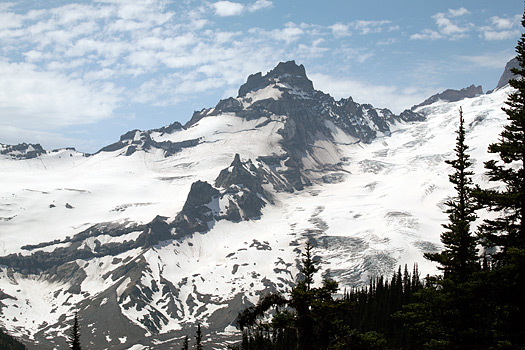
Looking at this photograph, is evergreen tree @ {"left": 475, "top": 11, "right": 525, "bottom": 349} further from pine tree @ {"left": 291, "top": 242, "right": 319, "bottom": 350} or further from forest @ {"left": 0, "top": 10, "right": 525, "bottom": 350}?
pine tree @ {"left": 291, "top": 242, "right": 319, "bottom": 350}

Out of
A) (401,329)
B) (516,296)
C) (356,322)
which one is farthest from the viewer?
(356,322)

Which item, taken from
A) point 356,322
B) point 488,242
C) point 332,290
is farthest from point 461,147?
point 356,322

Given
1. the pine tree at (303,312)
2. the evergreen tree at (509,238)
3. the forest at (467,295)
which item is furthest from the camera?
the pine tree at (303,312)

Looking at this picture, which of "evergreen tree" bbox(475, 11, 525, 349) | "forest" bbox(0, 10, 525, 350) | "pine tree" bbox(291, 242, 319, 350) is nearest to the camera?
"evergreen tree" bbox(475, 11, 525, 349)

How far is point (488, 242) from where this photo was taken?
93.9 feet

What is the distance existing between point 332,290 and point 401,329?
10440 cm

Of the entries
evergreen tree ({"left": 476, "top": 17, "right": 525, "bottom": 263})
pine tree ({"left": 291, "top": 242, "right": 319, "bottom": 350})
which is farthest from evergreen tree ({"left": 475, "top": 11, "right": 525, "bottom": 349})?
pine tree ({"left": 291, "top": 242, "right": 319, "bottom": 350})

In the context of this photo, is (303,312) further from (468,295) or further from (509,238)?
(509,238)

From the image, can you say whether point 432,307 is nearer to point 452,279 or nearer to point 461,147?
point 452,279

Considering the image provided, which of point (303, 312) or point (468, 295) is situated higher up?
point (468, 295)

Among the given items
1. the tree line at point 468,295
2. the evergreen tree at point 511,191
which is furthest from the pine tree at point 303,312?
the evergreen tree at point 511,191

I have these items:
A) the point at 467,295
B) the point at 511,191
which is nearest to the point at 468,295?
the point at 467,295

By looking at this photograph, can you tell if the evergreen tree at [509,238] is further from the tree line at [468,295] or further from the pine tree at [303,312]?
the pine tree at [303,312]

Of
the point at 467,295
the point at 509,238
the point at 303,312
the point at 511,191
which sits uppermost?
the point at 511,191
